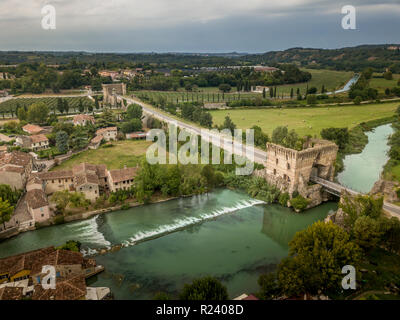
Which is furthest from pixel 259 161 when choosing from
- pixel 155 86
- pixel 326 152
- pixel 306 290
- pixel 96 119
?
pixel 155 86

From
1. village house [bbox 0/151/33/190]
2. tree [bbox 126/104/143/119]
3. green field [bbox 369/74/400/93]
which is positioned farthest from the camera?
green field [bbox 369/74/400/93]

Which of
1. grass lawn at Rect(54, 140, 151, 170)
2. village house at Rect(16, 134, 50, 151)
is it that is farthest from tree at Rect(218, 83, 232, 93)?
village house at Rect(16, 134, 50, 151)

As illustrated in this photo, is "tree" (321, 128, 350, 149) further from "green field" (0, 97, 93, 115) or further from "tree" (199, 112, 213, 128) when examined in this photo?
"green field" (0, 97, 93, 115)

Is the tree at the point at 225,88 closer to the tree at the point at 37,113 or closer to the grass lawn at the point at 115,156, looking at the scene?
the grass lawn at the point at 115,156

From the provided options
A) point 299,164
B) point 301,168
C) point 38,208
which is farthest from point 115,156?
point 301,168

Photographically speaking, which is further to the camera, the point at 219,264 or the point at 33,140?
the point at 33,140

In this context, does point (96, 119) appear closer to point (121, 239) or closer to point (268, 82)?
point (121, 239)

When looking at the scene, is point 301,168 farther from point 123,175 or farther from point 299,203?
point 123,175
